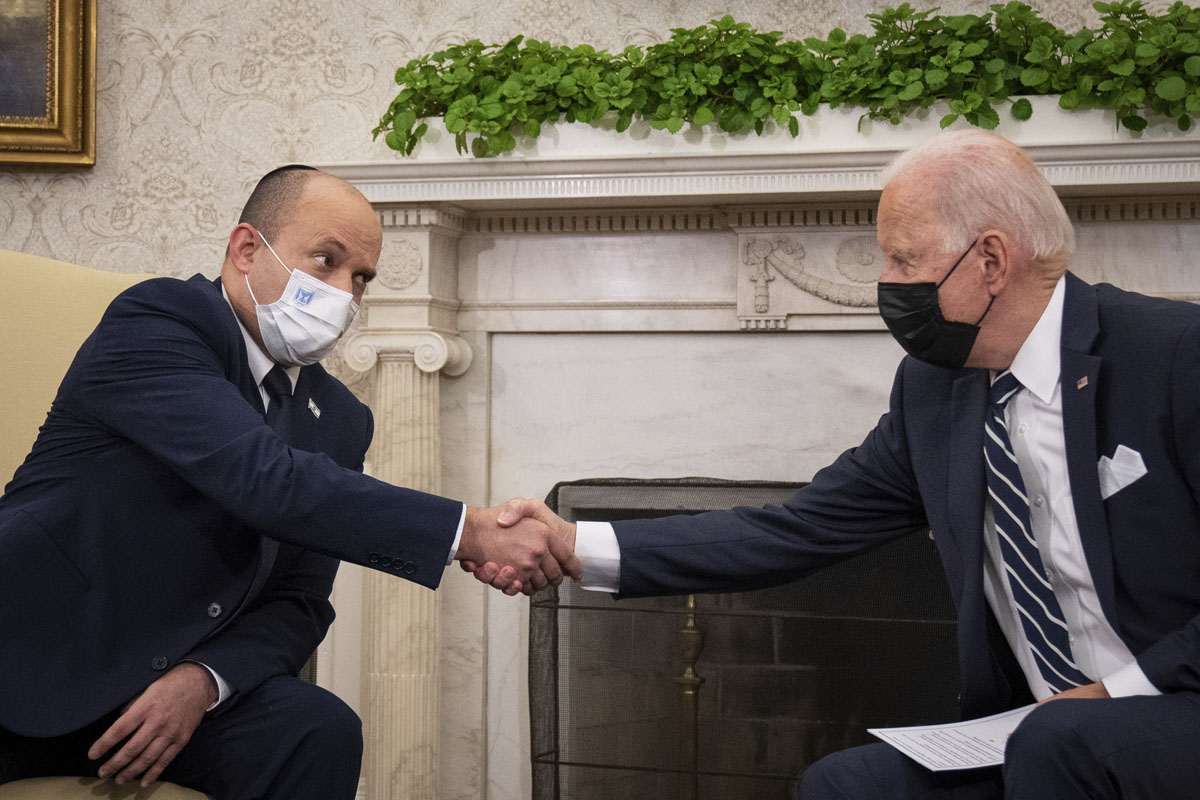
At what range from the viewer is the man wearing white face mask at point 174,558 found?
1598 millimetres

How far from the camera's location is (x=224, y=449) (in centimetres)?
164

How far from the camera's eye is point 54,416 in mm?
1758

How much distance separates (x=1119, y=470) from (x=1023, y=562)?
201 mm

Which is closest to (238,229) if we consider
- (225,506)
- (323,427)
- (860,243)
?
(323,427)

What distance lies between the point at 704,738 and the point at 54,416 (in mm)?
1813

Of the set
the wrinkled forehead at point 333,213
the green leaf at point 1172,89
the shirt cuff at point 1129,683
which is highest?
the green leaf at point 1172,89

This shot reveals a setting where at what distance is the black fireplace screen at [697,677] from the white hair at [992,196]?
1.22m

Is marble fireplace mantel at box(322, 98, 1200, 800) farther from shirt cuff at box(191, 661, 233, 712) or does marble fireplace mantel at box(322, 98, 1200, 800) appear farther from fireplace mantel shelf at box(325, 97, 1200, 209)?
shirt cuff at box(191, 661, 233, 712)

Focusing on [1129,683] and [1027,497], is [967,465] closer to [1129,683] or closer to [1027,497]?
[1027,497]

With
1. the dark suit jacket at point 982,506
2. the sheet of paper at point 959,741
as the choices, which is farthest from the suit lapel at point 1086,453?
the sheet of paper at point 959,741

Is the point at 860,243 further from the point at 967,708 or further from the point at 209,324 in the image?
the point at 209,324

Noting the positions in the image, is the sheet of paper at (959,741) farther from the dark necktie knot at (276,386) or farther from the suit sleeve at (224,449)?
the dark necktie knot at (276,386)

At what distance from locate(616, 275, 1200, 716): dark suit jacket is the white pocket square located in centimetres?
1

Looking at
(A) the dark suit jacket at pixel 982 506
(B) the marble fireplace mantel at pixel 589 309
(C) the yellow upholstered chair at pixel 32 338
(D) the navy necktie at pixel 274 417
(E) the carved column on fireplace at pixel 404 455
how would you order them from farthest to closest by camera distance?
(E) the carved column on fireplace at pixel 404 455
(B) the marble fireplace mantel at pixel 589 309
(C) the yellow upholstered chair at pixel 32 338
(D) the navy necktie at pixel 274 417
(A) the dark suit jacket at pixel 982 506
